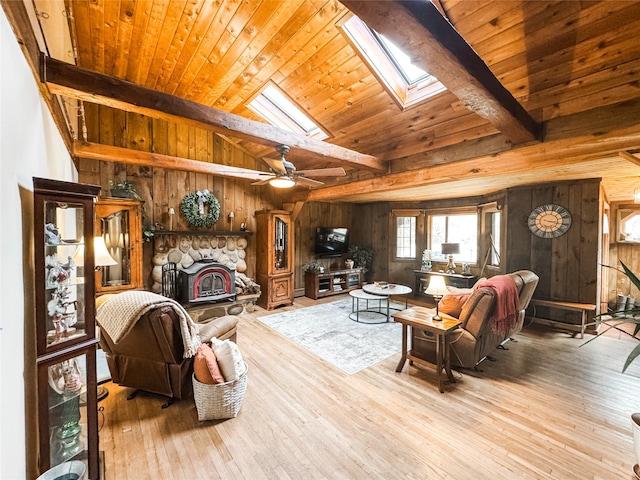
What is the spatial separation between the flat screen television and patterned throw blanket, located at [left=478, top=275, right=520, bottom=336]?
4216 millimetres

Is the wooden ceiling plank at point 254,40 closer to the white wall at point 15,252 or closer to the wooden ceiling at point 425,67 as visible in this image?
the wooden ceiling at point 425,67

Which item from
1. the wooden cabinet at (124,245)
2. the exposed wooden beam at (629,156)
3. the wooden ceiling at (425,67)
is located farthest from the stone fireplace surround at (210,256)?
the exposed wooden beam at (629,156)

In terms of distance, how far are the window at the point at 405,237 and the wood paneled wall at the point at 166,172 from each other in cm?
363

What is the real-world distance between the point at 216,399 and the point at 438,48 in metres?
2.86

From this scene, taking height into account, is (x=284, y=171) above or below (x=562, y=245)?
above

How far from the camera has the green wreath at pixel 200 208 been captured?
493 cm

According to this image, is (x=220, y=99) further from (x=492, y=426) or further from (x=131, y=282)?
(x=492, y=426)

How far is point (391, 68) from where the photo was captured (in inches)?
121

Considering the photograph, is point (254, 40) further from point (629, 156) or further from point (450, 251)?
point (450, 251)

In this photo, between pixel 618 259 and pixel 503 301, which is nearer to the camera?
pixel 503 301

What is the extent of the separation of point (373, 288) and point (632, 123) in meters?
3.58

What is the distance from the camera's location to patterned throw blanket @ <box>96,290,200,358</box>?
2.18 m

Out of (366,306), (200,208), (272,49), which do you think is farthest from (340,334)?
(272,49)

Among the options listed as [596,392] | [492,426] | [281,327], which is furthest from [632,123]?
[281,327]
